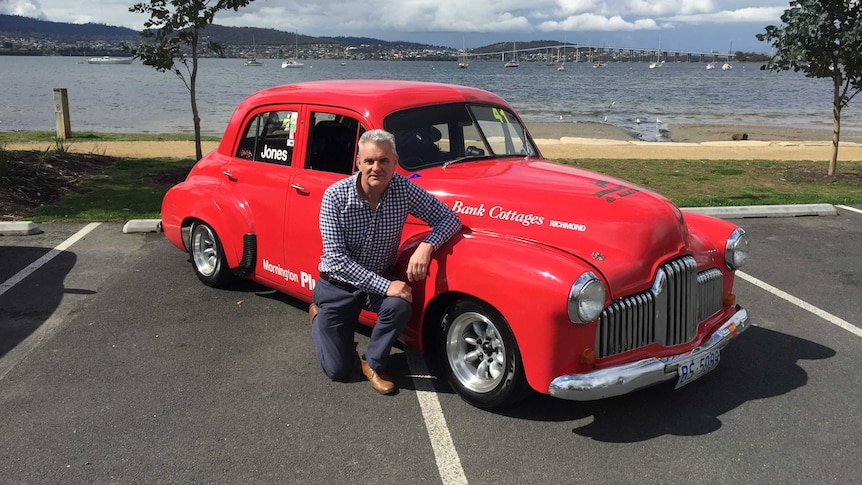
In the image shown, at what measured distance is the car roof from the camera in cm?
476

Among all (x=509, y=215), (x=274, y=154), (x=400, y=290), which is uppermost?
(x=274, y=154)

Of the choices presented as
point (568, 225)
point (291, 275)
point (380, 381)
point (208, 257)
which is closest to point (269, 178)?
point (291, 275)

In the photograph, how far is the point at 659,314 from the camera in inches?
148

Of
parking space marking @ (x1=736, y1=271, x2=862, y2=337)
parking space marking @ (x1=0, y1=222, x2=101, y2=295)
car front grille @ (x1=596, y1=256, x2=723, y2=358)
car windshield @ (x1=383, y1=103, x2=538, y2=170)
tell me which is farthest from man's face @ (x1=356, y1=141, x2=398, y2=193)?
parking space marking @ (x1=0, y1=222, x2=101, y2=295)

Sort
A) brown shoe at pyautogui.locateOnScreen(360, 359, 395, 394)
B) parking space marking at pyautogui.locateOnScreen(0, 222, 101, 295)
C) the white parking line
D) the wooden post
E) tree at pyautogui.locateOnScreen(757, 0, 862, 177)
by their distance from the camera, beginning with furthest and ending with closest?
1. the wooden post
2. tree at pyautogui.locateOnScreen(757, 0, 862, 177)
3. parking space marking at pyautogui.locateOnScreen(0, 222, 101, 295)
4. the white parking line
5. brown shoe at pyautogui.locateOnScreen(360, 359, 395, 394)

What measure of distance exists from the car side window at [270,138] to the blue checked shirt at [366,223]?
3.99 feet

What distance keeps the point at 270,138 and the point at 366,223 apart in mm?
1689

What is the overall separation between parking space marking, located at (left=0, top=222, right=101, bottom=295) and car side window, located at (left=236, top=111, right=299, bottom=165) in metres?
2.51

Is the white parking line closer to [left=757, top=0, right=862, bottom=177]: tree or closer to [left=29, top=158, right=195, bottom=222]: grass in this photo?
[left=29, top=158, right=195, bottom=222]: grass

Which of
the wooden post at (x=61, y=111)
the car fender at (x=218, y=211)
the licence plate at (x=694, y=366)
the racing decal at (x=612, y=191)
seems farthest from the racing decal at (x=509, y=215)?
the wooden post at (x=61, y=111)

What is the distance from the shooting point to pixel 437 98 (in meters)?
5.01

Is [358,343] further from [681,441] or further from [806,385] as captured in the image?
[806,385]

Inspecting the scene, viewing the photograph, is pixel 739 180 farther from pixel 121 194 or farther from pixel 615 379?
pixel 121 194

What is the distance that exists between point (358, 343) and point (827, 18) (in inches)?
406
